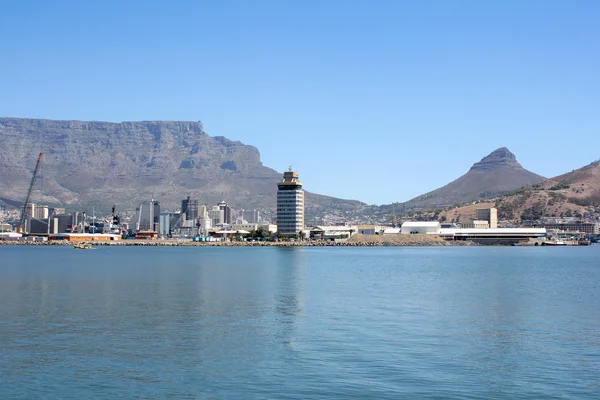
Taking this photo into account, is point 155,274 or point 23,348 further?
point 155,274

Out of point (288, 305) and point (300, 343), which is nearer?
point (300, 343)

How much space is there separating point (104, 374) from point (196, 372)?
10.6ft

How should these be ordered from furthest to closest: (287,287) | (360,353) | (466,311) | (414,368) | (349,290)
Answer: (287,287) → (349,290) → (466,311) → (360,353) → (414,368)

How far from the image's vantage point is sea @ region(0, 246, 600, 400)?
79.2ft

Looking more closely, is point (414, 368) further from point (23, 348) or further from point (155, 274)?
point (155, 274)

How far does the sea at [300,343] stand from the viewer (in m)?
24.1

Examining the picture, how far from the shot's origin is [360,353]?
96.0 feet

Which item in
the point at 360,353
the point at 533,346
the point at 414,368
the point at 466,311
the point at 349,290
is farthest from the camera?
the point at 349,290

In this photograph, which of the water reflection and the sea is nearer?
the sea

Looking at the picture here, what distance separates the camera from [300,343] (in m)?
31.6

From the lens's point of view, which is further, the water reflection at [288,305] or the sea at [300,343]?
the water reflection at [288,305]

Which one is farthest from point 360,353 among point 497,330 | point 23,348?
point 23,348

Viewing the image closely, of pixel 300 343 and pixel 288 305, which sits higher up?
pixel 288 305

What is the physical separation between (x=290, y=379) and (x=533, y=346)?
1196 centimetres
